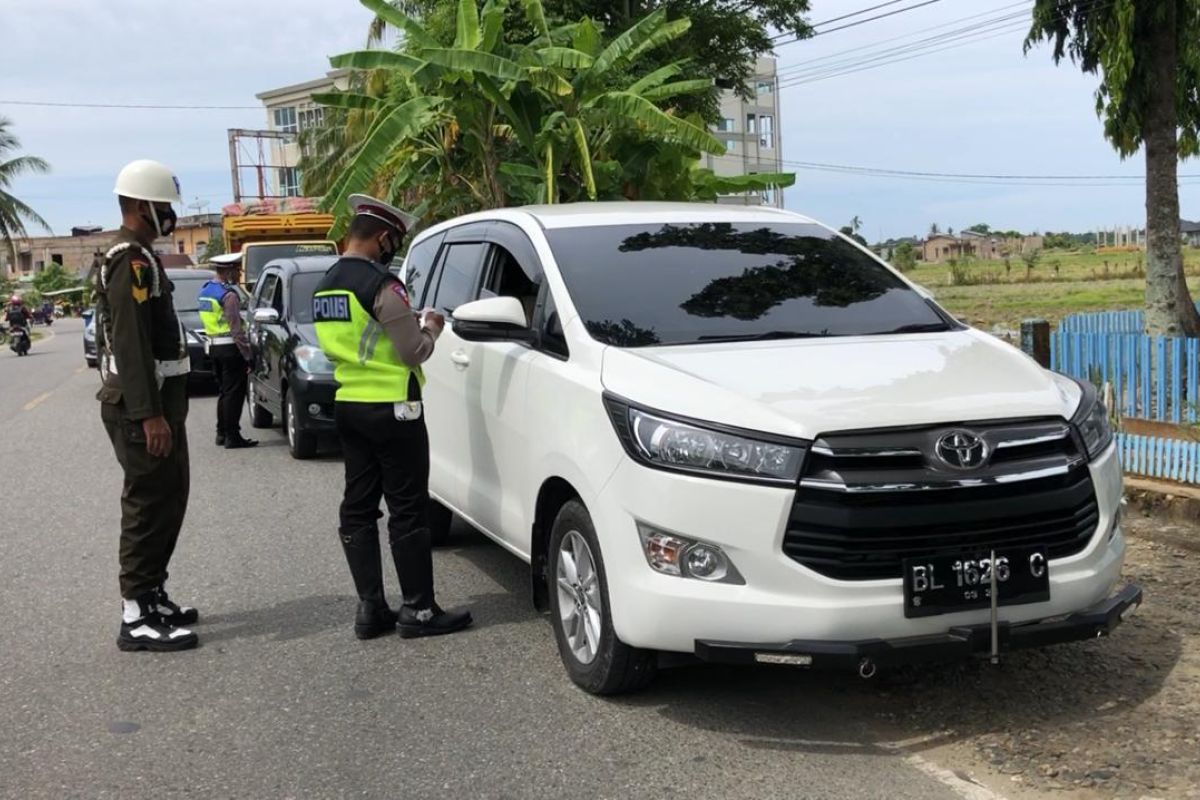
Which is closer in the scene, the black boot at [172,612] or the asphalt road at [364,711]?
the asphalt road at [364,711]

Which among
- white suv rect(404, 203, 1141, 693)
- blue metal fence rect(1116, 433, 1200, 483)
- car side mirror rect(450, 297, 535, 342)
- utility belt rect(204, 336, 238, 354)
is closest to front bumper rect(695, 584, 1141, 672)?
white suv rect(404, 203, 1141, 693)

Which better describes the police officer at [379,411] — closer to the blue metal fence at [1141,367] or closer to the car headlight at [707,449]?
the car headlight at [707,449]

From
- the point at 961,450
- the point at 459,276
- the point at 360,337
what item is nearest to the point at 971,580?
the point at 961,450

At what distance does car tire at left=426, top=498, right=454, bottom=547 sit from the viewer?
23.3ft

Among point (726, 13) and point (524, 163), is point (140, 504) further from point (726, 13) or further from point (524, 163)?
point (726, 13)

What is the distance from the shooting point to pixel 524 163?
14828 mm

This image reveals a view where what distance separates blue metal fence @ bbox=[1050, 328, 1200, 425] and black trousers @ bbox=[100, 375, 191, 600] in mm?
5429

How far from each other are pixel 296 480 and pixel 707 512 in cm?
655

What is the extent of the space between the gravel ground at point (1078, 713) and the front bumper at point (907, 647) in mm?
375

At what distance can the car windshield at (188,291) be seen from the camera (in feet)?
57.9

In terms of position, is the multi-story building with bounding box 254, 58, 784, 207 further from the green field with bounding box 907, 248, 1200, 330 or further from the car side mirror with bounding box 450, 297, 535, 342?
the car side mirror with bounding box 450, 297, 535, 342

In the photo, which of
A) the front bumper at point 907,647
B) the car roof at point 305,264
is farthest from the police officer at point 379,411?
the car roof at point 305,264

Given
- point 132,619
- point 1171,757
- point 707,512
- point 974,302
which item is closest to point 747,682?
point 707,512

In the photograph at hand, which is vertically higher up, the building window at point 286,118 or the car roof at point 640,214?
the building window at point 286,118
